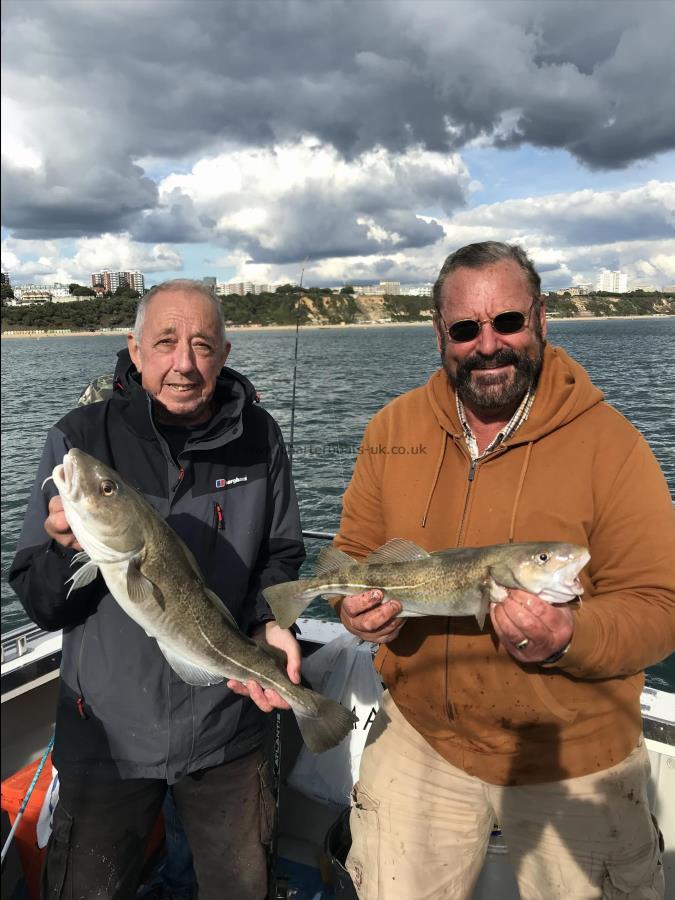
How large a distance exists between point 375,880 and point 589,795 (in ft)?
4.15

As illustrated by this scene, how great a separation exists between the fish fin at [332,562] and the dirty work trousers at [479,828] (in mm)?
862

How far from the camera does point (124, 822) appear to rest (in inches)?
125

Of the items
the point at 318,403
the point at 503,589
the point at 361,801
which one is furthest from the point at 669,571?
the point at 318,403

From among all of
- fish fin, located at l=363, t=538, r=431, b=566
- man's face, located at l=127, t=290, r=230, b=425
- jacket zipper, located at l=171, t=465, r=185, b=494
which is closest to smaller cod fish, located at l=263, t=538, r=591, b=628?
fish fin, located at l=363, t=538, r=431, b=566

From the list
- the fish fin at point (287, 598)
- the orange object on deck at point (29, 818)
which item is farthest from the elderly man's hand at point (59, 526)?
the orange object on deck at point (29, 818)

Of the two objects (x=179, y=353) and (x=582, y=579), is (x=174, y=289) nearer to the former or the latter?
(x=179, y=353)

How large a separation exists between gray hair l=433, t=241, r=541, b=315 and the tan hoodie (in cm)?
43

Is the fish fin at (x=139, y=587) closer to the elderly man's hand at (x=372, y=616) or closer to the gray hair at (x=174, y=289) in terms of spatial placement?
the elderly man's hand at (x=372, y=616)

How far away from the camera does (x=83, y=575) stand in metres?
2.87

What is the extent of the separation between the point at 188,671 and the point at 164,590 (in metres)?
0.46

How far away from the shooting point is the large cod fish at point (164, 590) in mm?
2793

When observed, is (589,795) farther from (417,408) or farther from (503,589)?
(417,408)

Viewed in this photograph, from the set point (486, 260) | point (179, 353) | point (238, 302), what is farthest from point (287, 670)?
point (238, 302)

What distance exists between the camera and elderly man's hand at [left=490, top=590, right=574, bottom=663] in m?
2.55
